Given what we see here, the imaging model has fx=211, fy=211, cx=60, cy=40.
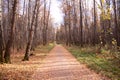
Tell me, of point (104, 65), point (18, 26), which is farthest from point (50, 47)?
point (104, 65)

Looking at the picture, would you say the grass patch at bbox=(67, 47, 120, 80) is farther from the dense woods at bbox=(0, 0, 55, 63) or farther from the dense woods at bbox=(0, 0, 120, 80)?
the dense woods at bbox=(0, 0, 55, 63)

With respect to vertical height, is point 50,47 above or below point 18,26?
below

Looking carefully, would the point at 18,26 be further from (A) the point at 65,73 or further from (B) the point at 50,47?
(A) the point at 65,73

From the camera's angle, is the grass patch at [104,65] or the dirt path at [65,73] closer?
the dirt path at [65,73]

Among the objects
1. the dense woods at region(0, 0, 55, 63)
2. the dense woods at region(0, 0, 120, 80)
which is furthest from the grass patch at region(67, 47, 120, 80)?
the dense woods at region(0, 0, 55, 63)

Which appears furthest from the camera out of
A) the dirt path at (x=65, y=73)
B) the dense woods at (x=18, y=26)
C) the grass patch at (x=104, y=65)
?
the dense woods at (x=18, y=26)

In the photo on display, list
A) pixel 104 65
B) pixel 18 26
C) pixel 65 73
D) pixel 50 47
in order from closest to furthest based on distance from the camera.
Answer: pixel 65 73 < pixel 104 65 < pixel 18 26 < pixel 50 47

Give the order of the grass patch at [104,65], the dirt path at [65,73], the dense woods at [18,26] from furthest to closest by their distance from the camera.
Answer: the dense woods at [18,26], the grass patch at [104,65], the dirt path at [65,73]

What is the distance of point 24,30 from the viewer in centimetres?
4269

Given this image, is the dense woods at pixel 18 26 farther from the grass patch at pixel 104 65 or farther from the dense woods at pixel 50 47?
the grass patch at pixel 104 65

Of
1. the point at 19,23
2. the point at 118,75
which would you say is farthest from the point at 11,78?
the point at 19,23

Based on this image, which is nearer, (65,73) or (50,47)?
(65,73)

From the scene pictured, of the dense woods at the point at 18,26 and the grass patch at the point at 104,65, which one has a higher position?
the dense woods at the point at 18,26

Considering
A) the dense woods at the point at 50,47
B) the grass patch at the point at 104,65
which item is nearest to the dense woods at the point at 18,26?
the dense woods at the point at 50,47
